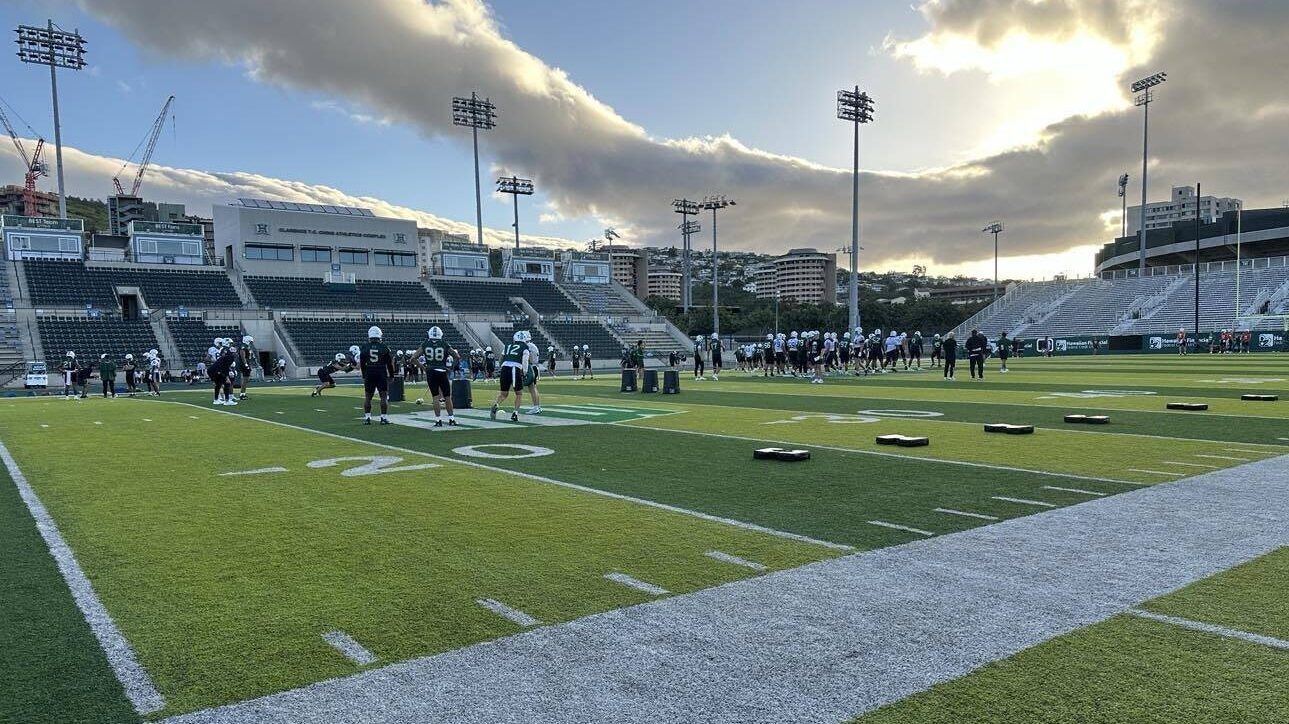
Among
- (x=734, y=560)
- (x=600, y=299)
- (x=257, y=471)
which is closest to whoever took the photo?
(x=734, y=560)

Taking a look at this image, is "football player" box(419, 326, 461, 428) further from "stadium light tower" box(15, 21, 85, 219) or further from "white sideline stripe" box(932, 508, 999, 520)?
"stadium light tower" box(15, 21, 85, 219)

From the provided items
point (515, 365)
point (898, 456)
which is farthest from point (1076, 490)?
point (515, 365)

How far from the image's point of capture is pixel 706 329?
10912cm

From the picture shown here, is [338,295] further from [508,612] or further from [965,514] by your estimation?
[508,612]

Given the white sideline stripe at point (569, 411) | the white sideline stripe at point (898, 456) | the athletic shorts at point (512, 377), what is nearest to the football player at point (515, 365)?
the athletic shorts at point (512, 377)

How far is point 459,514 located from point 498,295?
196 feet

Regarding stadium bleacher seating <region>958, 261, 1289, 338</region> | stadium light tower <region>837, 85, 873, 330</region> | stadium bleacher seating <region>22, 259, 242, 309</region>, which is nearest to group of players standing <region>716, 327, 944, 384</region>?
stadium light tower <region>837, 85, 873, 330</region>

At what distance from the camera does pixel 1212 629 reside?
155 inches

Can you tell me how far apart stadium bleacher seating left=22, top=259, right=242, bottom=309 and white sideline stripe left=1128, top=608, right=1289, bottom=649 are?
55.6 meters

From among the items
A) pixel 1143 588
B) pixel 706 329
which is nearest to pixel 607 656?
pixel 1143 588

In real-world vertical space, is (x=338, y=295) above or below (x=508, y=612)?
above

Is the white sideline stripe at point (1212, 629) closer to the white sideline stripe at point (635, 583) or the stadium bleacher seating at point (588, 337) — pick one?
the white sideline stripe at point (635, 583)

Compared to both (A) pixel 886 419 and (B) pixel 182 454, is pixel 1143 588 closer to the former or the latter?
(A) pixel 886 419

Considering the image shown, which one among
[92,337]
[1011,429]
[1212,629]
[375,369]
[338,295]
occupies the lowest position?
[1212,629]
